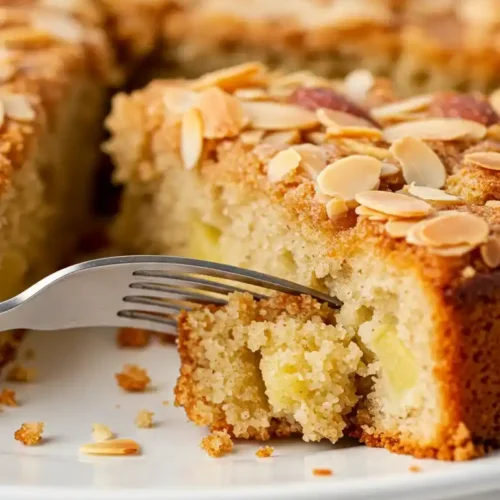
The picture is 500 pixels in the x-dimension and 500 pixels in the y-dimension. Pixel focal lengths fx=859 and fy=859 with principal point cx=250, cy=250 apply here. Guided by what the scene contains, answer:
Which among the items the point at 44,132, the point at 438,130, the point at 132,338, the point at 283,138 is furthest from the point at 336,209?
the point at 44,132

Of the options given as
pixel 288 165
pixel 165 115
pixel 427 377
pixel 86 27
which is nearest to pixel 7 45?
pixel 86 27

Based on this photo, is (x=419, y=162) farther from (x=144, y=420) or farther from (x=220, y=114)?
(x=144, y=420)

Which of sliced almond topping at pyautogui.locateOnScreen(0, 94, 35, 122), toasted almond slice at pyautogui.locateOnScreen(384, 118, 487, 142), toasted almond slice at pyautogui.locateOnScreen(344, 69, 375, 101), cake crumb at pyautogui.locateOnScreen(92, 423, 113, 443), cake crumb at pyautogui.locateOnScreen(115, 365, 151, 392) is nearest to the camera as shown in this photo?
cake crumb at pyautogui.locateOnScreen(92, 423, 113, 443)

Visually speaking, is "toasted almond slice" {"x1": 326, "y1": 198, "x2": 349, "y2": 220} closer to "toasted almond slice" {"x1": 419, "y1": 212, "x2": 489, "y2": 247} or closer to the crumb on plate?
"toasted almond slice" {"x1": 419, "y1": 212, "x2": 489, "y2": 247}

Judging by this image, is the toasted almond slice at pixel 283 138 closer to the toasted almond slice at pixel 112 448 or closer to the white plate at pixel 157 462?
the white plate at pixel 157 462

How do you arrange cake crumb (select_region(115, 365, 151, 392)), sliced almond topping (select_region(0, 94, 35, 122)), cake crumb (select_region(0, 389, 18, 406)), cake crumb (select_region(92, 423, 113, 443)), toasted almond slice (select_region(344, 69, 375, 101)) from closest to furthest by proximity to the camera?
1. cake crumb (select_region(92, 423, 113, 443))
2. cake crumb (select_region(0, 389, 18, 406))
3. cake crumb (select_region(115, 365, 151, 392))
4. sliced almond topping (select_region(0, 94, 35, 122))
5. toasted almond slice (select_region(344, 69, 375, 101))

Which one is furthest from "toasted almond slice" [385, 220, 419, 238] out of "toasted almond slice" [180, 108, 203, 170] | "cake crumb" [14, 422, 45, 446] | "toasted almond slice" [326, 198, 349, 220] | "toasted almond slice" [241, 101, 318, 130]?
"cake crumb" [14, 422, 45, 446]
